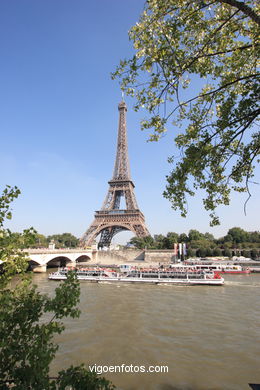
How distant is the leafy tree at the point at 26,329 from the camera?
12.5ft

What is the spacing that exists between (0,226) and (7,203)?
389 millimetres

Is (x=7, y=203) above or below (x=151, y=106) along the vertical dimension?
below

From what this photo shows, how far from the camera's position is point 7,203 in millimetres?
4418

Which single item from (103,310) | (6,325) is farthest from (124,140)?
(6,325)

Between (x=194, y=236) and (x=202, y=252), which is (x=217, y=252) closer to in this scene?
(x=202, y=252)

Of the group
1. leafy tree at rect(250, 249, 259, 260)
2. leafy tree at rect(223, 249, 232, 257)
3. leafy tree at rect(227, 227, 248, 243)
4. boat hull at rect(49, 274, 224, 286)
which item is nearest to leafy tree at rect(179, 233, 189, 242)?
leafy tree at rect(223, 249, 232, 257)

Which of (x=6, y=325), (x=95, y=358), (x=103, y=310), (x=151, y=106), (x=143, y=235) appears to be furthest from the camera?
(x=143, y=235)

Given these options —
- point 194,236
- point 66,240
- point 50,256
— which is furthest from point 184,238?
point 66,240

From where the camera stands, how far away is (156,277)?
34000 mm

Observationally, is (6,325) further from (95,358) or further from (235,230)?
(235,230)

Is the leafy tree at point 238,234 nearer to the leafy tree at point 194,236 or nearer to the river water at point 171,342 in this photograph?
the leafy tree at point 194,236

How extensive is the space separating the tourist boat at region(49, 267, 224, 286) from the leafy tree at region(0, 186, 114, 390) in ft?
92.8

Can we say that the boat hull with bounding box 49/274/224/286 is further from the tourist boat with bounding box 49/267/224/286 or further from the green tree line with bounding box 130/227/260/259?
the green tree line with bounding box 130/227/260/259

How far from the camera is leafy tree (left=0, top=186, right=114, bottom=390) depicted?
3.80 m
